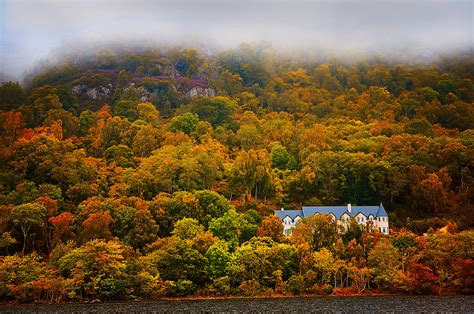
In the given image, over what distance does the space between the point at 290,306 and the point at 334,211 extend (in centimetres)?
2962

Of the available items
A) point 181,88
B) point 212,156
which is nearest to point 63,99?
point 181,88

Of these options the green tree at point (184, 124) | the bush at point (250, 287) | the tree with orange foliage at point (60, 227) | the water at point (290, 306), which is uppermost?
the green tree at point (184, 124)

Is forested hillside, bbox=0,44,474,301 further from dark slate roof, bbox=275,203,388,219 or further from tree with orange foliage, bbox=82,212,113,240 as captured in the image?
dark slate roof, bbox=275,203,388,219

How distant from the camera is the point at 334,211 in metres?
78.4

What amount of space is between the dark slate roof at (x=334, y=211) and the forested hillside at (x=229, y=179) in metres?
2.84

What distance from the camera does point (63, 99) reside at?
120 metres

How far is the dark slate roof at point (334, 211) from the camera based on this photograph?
78.1 m

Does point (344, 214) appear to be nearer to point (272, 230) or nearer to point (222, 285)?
point (272, 230)

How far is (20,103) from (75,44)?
62.6 meters

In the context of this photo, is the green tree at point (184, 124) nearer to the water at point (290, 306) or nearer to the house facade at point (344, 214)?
the house facade at point (344, 214)

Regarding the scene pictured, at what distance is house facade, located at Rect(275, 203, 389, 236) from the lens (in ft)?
253

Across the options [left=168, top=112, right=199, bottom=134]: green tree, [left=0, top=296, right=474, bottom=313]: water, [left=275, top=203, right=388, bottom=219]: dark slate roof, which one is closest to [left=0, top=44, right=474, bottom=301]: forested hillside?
[left=168, top=112, right=199, bottom=134]: green tree

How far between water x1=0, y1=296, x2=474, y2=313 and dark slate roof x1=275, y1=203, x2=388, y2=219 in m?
21.0

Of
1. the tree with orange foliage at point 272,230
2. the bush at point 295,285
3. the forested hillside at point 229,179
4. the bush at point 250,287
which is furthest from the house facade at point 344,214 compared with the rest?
the bush at point 250,287
